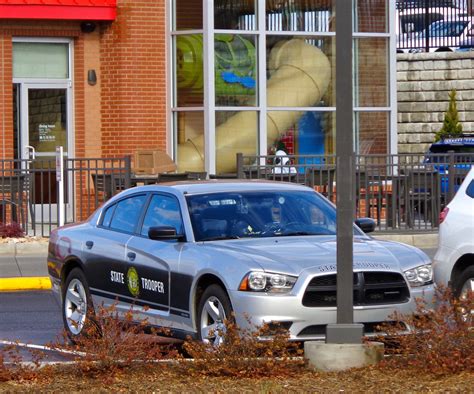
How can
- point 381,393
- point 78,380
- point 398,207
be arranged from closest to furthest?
point 381,393 < point 78,380 < point 398,207

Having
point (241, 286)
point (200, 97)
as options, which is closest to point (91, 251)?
point (241, 286)

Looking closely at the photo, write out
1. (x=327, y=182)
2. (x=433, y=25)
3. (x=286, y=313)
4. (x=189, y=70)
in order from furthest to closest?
1. (x=433, y=25)
2. (x=189, y=70)
3. (x=327, y=182)
4. (x=286, y=313)

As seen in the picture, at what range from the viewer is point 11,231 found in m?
20.1

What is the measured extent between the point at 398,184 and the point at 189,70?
16.3ft

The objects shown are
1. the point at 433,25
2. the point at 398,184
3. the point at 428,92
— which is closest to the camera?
the point at 398,184

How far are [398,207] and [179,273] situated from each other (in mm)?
11121

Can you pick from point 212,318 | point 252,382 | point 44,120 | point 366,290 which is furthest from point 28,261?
point 252,382

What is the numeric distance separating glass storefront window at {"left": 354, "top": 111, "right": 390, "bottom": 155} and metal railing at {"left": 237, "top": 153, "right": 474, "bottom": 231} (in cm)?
340

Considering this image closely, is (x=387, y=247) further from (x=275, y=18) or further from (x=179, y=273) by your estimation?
(x=275, y=18)

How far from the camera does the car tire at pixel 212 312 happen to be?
9.93m

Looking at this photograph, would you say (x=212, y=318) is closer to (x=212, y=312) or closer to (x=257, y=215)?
(x=212, y=312)

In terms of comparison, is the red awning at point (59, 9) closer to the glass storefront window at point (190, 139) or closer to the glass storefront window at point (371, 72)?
the glass storefront window at point (190, 139)

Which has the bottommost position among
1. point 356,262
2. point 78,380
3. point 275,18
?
point 78,380

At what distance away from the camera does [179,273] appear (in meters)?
10.6
